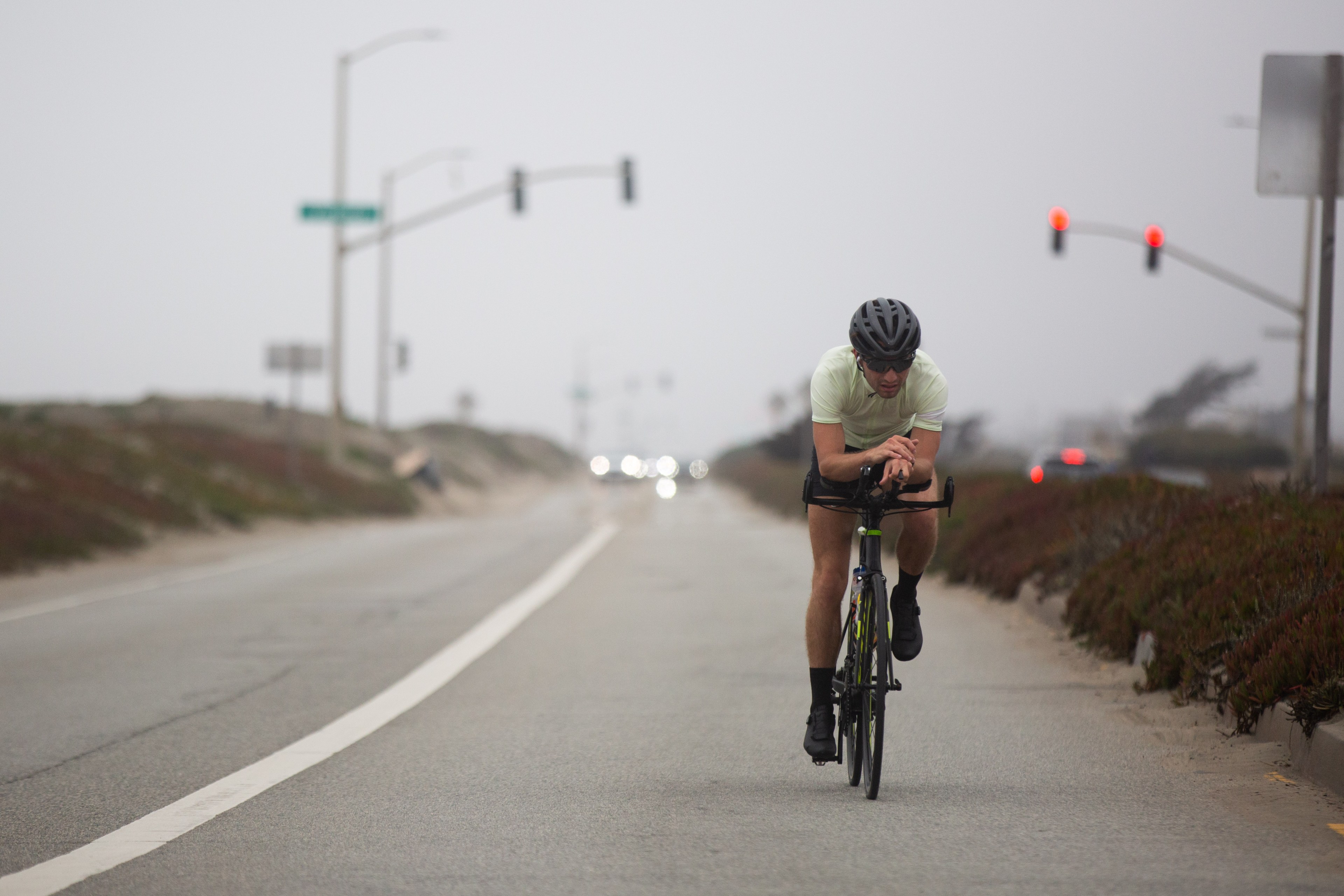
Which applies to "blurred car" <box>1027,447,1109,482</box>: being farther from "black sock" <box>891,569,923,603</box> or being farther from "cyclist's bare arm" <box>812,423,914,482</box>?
"cyclist's bare arm" <box>812,423,914,482</box>

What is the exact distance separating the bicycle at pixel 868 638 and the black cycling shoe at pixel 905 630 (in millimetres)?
206

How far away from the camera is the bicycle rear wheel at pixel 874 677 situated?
541 cm

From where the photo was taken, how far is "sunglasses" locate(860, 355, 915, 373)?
17.6ft

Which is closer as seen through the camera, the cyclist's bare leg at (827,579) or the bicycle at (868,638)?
the bicycle at (868,638)

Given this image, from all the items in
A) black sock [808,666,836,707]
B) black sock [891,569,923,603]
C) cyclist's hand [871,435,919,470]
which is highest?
cyclist's hand [871,435,919,470]

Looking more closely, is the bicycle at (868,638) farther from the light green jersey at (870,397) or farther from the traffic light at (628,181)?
the traffic light at (628,181)

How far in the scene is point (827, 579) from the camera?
5.79 m

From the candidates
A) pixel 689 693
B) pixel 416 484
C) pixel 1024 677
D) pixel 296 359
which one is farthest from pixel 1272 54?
pixel 416 484

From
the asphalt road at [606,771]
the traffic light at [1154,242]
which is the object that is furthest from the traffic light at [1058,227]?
the asphalt road at [606,771]

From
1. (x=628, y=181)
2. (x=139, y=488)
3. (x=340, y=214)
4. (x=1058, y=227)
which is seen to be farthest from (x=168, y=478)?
(x=1058, y=227)

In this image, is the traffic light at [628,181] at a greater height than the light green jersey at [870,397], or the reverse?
the traffic light at [628,181]

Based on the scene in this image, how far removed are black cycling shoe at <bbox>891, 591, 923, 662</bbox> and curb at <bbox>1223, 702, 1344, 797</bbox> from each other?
1641 millimetres

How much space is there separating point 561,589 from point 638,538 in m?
8.99

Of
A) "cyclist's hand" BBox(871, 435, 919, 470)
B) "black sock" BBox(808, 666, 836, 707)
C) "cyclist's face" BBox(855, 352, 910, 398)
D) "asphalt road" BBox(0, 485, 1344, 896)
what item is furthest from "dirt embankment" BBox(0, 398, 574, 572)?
"cyclist's hand" BBox(871, 435, 919, 470)
